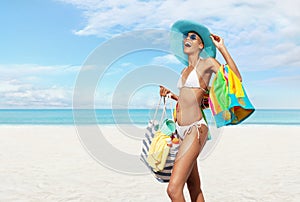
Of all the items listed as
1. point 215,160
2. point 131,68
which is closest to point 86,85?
point 131,68

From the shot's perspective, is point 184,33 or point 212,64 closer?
point 212,64

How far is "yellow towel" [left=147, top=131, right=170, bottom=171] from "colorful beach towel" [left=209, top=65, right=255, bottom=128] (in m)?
0.58

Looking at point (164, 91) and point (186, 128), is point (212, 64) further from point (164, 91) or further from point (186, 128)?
point (164, 91)

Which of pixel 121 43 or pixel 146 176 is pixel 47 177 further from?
pixel 121 43

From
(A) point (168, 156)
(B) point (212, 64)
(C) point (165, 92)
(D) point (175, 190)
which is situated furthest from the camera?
(C) point (165, 92)

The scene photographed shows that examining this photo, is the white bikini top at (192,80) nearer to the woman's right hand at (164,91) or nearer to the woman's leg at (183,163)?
the woman's leg at (183,163)

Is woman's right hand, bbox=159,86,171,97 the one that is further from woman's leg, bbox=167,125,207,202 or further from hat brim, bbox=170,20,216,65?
woman's leg, bbox=167,125,207,202

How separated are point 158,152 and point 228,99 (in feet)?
2.97

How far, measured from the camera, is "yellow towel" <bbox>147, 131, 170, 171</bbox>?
3.94 metres

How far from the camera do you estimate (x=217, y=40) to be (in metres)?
3.72

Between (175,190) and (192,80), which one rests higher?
(192,80)

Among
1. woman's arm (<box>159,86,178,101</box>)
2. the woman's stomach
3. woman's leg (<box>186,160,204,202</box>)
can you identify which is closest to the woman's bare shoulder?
the woman's stomach

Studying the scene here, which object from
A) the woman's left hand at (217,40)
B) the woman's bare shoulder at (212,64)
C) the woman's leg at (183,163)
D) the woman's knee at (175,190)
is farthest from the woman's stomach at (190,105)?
the woman's knee at (175,190)

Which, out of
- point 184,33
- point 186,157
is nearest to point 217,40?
point 184,33
